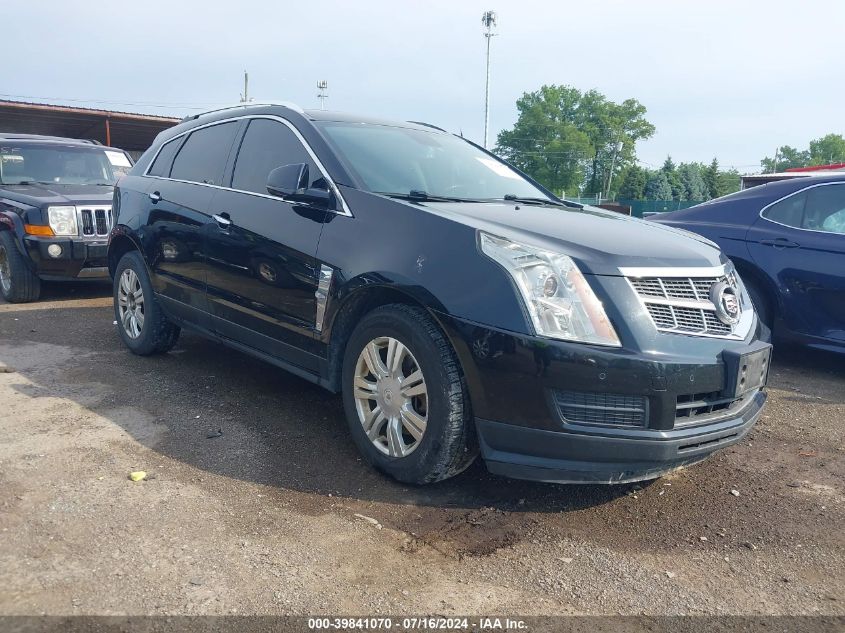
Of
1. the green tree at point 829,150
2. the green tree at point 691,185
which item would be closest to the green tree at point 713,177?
the green tree at point 691,185

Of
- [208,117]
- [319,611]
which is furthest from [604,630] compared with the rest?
[208,117]

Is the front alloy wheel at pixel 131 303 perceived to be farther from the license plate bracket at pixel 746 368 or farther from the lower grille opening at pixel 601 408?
the license plate bracket at pixel 746 368

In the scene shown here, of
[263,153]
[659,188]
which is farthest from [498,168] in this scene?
[659,188]

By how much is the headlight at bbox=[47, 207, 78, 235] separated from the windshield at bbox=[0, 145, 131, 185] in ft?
4.20

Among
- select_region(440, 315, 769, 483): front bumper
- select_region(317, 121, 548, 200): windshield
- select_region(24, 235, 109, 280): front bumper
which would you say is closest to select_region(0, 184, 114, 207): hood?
select_region(24, 235, 109, 280): front bumper

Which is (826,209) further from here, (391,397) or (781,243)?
(391,397)

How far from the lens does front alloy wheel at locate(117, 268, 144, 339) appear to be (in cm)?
550

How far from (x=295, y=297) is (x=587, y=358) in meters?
1.68

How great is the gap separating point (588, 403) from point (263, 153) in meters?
2.60

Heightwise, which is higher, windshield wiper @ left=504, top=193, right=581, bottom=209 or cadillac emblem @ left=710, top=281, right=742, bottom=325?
windshield wiper @ left=504, top=193, right=581, bottom=209

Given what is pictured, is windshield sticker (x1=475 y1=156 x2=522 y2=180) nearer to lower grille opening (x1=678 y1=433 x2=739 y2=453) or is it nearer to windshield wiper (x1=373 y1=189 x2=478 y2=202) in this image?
windshield wiper (x1=373 y1=189 x2=478 y2=202)

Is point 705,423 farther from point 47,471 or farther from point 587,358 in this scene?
point 47,471

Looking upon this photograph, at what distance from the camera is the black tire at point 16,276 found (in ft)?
25.8

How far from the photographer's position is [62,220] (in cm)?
768
